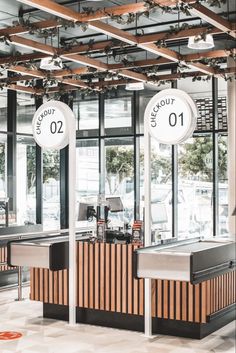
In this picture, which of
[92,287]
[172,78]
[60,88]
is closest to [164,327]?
[92,287]

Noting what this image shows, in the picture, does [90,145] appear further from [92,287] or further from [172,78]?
[92,287]

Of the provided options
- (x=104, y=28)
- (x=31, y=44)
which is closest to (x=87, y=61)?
(x=31, y=44)

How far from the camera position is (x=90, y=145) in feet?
39.6

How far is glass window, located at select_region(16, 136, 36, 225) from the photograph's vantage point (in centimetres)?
1145

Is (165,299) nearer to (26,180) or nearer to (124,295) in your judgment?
(124,295)

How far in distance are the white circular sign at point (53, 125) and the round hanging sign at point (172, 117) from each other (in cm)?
105

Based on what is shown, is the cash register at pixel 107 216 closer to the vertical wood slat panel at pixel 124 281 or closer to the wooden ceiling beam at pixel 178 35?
the vertical wood slat panel at pixel 124 281

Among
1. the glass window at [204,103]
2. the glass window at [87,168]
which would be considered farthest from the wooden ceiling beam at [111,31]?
the glass window at [87,168]

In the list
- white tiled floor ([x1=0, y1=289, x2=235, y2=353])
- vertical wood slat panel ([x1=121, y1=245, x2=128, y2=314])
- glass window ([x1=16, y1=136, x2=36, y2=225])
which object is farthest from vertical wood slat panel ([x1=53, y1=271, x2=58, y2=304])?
glass window ([x1=16, y1=136, x2=36, y2=225])

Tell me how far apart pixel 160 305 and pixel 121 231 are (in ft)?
3.47

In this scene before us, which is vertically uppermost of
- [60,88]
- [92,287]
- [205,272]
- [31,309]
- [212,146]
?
[60,88]

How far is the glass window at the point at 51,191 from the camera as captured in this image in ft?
39.8

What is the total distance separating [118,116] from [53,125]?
5.52 meters

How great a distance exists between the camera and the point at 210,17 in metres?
5.61
